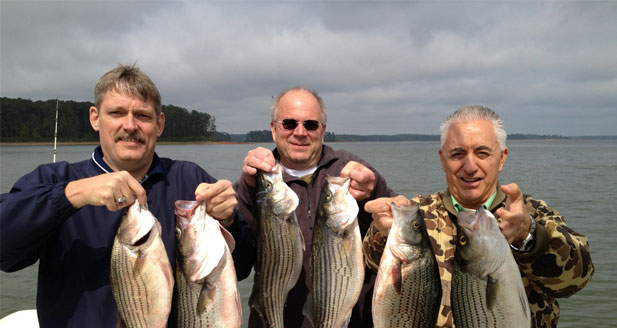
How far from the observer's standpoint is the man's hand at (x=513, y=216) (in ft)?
9.00

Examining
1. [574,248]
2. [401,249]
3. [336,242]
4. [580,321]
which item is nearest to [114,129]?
[336,242]

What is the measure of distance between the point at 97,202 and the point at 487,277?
9.41 ft

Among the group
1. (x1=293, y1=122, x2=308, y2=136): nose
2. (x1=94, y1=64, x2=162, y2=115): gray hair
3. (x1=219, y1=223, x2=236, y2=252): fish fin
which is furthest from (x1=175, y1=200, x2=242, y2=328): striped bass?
(x1=293, y1=122, x2=308, y2=136): nose

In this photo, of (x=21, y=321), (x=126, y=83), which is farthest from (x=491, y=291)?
(x=21, y=321)

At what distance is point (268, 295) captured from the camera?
360 cm

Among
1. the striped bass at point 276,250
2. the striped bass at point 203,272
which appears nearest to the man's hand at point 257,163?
the striped bass at point 276,250

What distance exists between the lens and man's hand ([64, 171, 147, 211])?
286cm

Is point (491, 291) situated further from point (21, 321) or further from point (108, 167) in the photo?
point (21, 321)

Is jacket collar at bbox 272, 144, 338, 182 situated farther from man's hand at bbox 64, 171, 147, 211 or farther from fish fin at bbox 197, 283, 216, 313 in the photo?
man's hand at bbox 64, 171, 147, 211

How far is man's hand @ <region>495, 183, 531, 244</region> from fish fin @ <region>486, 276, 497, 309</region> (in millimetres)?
333

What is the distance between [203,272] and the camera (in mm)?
3152

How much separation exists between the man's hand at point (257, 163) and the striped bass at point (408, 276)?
125 cm

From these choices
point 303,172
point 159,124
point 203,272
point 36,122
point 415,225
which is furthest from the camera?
point 36,122

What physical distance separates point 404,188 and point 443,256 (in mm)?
24899
